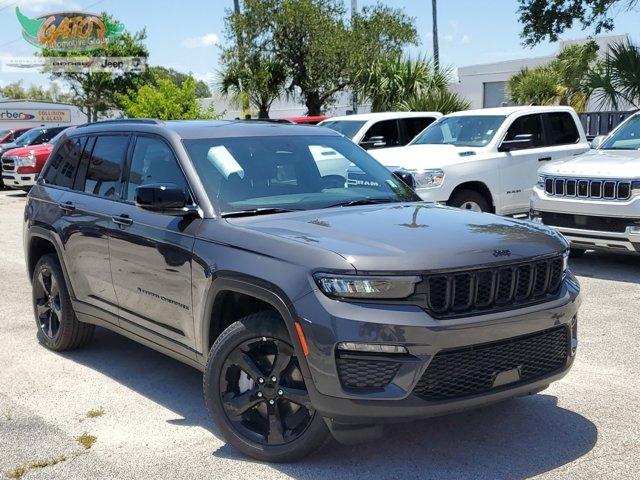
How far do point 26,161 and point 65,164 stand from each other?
50.2 ft

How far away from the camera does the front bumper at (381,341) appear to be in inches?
145

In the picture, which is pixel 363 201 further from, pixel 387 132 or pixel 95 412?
pixel 387 132

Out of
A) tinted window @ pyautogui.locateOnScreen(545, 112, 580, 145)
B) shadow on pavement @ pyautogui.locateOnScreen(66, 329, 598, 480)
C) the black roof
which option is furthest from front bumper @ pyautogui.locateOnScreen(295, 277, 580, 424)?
tinted window @ pyautogui.locateOnScreen(545, 112, 580, 145)

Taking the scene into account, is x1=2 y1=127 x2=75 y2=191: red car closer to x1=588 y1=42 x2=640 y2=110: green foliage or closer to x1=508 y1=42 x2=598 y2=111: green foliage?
x1=588 y1=42 x2=640 y2=110: green foliage

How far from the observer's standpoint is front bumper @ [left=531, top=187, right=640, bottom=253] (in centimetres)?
856

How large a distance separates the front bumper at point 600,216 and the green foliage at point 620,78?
6815 mm

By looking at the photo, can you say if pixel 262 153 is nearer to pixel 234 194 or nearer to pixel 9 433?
pixel 234 194

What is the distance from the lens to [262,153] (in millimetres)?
5160

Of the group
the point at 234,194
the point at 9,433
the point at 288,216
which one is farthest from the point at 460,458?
the point at 9,433

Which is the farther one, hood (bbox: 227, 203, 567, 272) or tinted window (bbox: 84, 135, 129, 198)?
tinted window (bbox: 84, 135, 129, 198)

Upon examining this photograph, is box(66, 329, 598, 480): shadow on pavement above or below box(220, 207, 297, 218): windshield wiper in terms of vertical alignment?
below

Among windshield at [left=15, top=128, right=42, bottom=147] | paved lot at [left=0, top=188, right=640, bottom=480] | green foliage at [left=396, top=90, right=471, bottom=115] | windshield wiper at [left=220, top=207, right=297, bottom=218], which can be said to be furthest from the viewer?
windshield at [left=15, top=128, right=42, bottom=147]

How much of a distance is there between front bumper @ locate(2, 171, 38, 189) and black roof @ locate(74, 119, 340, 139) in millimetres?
15764

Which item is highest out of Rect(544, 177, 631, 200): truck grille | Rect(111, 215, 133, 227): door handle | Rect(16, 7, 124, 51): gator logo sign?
Rect(16, 7, 124, 51): gator logo sign
